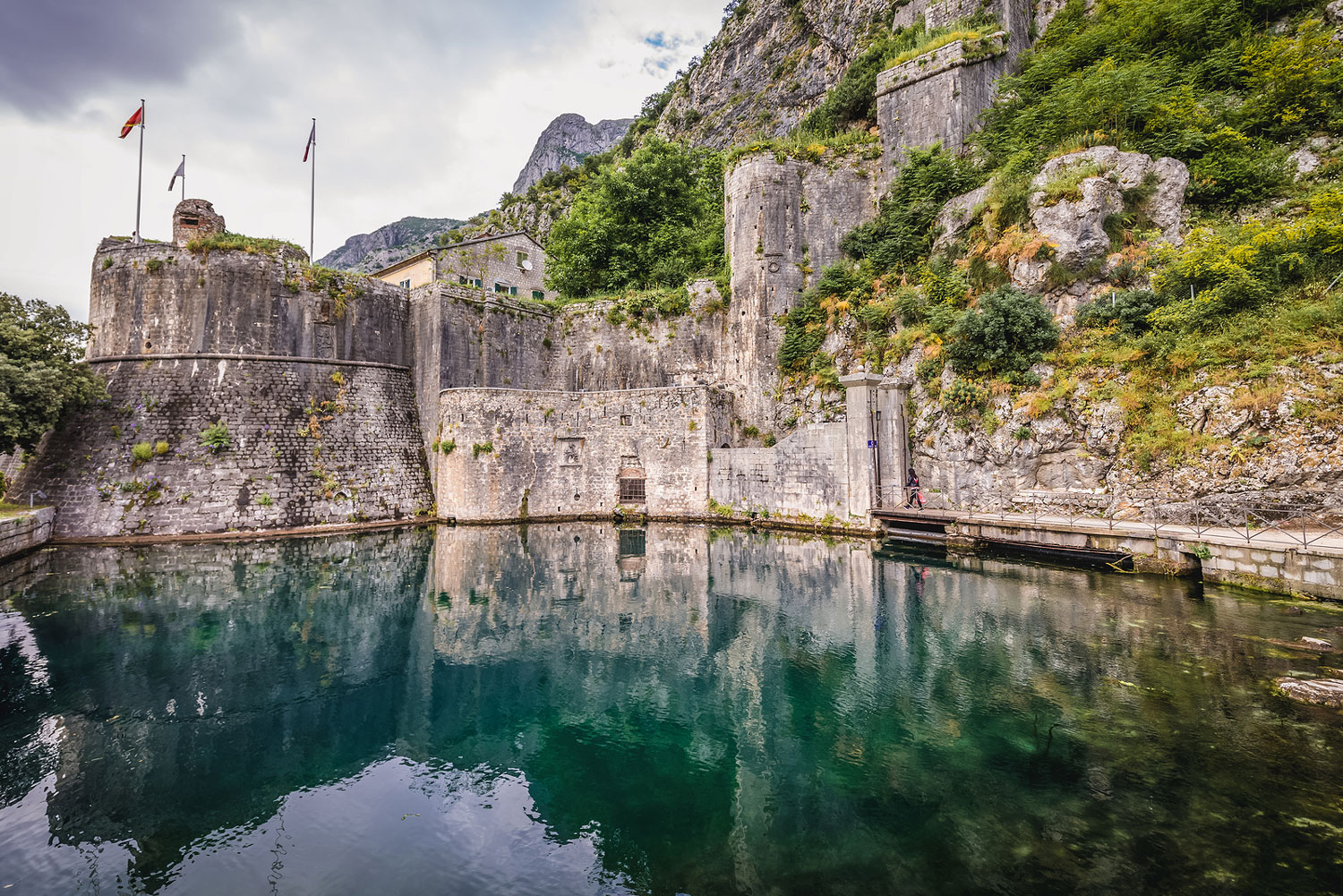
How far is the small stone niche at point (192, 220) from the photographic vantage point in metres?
19.4

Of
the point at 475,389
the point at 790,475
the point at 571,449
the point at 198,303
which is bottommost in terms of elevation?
the point at 790,475

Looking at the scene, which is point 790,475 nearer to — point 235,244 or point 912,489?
point 912,489

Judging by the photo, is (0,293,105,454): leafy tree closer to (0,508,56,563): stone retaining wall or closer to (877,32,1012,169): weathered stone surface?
(0,508,56,563): stone retaining wall

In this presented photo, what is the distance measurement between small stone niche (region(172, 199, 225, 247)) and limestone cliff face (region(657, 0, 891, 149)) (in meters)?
29.3

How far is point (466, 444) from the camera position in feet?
67.6

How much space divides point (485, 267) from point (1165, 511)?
95.1ft

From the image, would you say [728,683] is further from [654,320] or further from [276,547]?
Result: [654,320]

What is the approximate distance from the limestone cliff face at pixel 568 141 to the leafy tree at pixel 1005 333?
344 ft

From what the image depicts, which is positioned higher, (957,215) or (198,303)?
(957,215)

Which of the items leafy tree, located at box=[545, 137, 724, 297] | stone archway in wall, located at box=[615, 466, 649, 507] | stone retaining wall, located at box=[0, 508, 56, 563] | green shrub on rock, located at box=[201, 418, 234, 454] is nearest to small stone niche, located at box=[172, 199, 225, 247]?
green shrub on rock, located at box=[201, 418, 234, 454]

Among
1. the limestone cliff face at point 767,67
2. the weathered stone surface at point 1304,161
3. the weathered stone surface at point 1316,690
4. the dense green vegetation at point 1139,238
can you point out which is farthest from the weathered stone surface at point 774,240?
the weathered stone surface at point 1316,690

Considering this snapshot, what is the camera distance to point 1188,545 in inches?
407

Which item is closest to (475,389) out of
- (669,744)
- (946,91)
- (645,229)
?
(645,229)

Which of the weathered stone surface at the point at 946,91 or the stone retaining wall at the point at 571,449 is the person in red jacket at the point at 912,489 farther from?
the weathered stone surface at the point at 946,91
